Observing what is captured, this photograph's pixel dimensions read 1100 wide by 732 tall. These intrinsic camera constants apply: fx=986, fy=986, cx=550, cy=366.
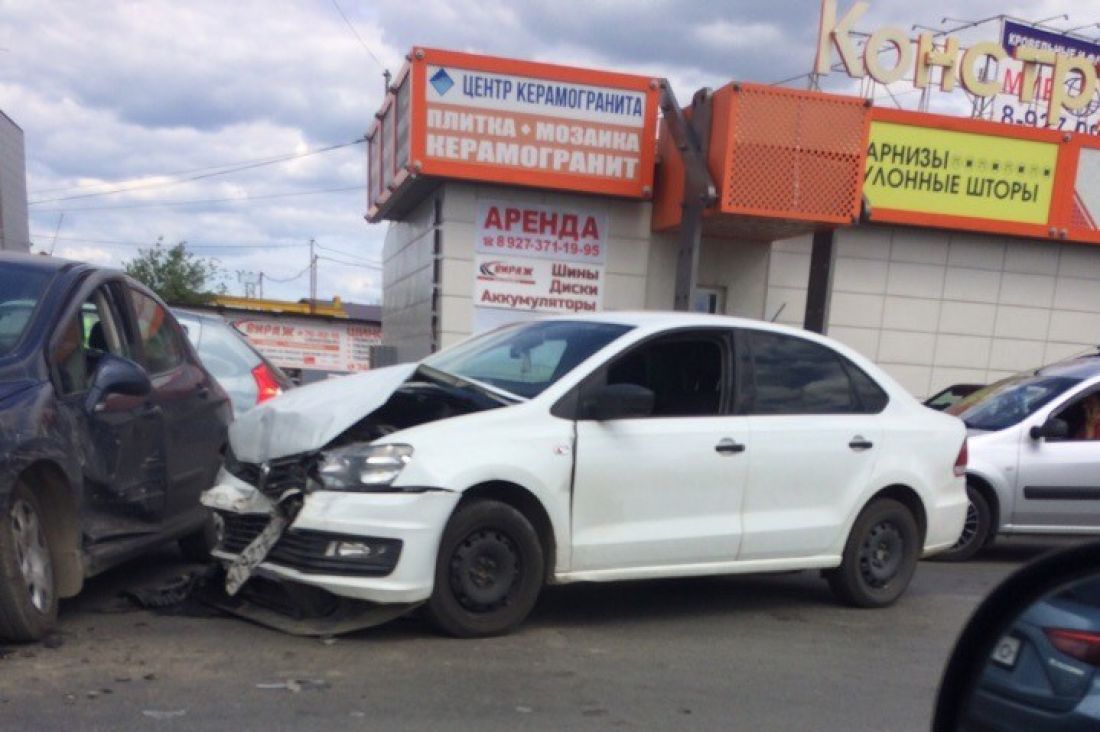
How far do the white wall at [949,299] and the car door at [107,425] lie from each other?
34.6 ft

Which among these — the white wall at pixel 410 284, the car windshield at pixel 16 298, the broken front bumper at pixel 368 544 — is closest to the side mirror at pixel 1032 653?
the broken front bumper at pixel 368 544

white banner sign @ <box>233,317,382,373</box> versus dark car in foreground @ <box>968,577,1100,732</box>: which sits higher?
dark car in foreground @ <box>968,577,1100,732</box>

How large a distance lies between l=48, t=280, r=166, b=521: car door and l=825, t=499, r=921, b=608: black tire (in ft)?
13.2

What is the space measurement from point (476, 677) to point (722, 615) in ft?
6.44

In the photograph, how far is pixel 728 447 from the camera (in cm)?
552

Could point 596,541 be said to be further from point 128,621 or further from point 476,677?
point 128,621

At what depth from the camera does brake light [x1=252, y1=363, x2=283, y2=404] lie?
7.72 m

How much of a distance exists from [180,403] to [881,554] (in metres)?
4.35

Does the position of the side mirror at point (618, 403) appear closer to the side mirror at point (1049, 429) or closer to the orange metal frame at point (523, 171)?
the side mirror at point (1049, 429)

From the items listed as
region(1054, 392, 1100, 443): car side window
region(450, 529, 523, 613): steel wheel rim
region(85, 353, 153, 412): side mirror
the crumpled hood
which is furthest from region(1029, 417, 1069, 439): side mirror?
region(85, 353, 153, 412): side mirror

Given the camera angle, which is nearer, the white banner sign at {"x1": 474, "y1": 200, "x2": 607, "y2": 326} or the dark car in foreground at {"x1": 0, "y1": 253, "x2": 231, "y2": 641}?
the dark car in foreground at {"x1": 0, "y1": 253, "x2": 231, "y2": 641}

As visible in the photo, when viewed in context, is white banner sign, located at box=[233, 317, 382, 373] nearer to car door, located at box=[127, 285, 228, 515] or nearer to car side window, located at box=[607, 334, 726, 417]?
car door, located at box=[127, 285, 228, 515]

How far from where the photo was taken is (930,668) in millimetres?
5137

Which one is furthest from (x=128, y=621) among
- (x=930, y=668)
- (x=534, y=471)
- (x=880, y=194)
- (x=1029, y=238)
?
(x=1029, y=238)
